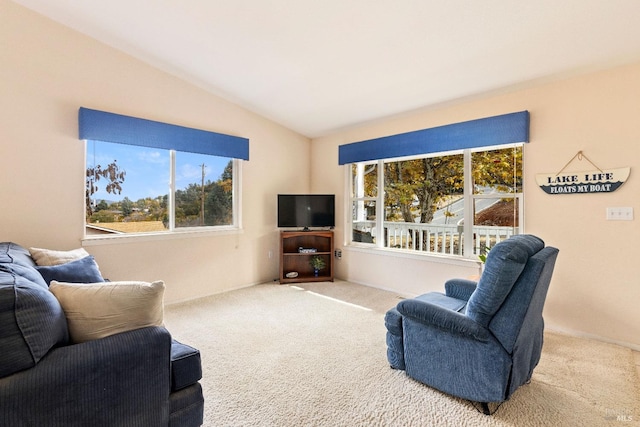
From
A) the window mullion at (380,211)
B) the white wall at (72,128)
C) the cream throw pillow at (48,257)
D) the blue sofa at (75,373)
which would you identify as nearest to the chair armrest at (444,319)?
the blue sofa at (75,373)

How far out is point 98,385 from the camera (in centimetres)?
121

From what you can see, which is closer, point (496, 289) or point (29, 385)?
point (29, 385)

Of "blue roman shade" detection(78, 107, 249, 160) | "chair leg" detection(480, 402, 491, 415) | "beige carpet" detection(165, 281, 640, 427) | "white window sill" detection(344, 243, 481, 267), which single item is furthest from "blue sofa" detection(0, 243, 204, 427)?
"white window sill" detection(344, 243, 481, 267)

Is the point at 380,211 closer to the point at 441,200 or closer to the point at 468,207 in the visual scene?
the point at 441,200

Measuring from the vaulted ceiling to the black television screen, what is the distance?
1.58m

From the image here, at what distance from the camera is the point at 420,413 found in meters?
1.78

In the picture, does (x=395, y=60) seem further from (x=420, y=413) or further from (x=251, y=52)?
(x=420, y=413)

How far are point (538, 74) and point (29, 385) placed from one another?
4053 mm

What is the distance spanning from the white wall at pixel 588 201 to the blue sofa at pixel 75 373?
10.9 ft

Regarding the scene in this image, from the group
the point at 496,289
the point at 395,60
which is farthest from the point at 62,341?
the point at 395,60

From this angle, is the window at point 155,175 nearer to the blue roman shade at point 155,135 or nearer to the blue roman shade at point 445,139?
the blue roman shade at point 155,135

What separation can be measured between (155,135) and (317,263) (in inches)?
113

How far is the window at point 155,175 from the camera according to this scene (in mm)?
3271

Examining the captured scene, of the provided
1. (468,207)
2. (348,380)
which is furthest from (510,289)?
(468,207)
